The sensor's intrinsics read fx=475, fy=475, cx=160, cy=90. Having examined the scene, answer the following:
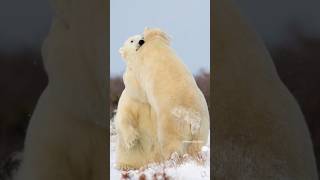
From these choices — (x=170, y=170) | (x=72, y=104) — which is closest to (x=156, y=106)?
(x=170, y=170)

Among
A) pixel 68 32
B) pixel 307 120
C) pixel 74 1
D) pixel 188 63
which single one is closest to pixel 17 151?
pixel 68 32

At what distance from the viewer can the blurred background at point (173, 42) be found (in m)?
→ 2.87

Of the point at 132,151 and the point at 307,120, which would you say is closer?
the point at 307,120

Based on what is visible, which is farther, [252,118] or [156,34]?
[156,34]

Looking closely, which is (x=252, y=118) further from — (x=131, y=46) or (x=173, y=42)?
(x=131, y=46)

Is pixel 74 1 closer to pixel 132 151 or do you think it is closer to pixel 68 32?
pixel 68 32

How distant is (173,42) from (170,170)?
0.81 metres

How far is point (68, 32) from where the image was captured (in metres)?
2.98

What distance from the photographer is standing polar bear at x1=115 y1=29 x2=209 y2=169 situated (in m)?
2.99

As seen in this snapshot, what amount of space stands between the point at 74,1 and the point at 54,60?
0.39 meters

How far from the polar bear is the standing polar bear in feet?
0.55

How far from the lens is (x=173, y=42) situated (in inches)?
120

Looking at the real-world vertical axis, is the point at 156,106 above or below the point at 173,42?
below

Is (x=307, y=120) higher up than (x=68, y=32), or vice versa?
(x=68, y=32)
